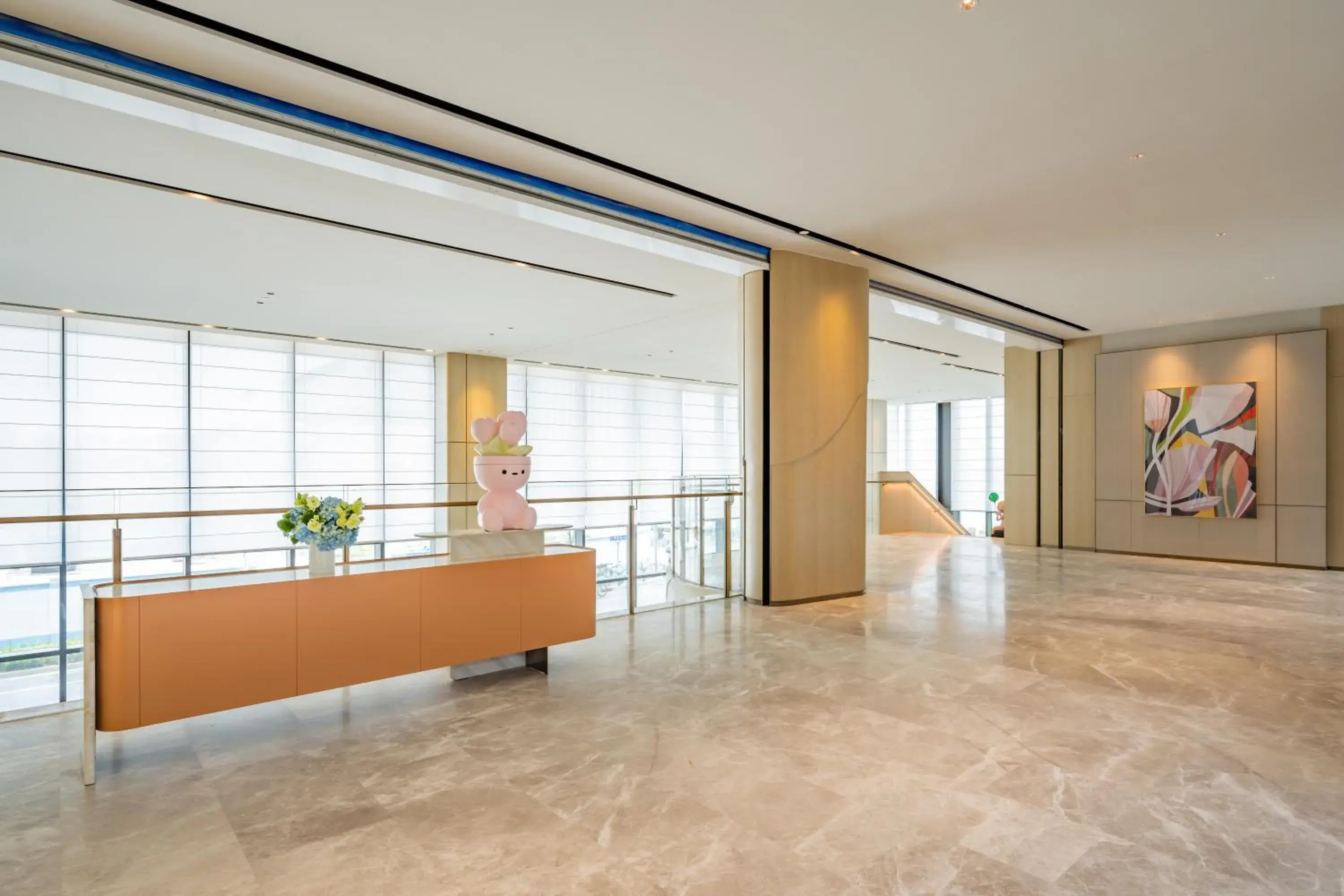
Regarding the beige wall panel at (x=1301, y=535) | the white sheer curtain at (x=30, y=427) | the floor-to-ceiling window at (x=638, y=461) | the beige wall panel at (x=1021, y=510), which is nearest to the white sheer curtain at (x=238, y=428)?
the white sheer curtain at (x=30, y=427)

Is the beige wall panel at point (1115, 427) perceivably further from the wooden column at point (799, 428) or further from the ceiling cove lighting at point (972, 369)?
the wooden column at point (799, 428)

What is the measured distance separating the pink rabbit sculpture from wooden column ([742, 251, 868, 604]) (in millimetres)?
3321

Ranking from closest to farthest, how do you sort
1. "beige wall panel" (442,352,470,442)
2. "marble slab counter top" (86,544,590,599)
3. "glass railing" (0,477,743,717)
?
"marble slab counter top" (86,544,590,599) < "glass railing" (0,477,743,717) < "beige wall panel" (442,352,470,442)

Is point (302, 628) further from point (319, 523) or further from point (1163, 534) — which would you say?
point (1163, 534)

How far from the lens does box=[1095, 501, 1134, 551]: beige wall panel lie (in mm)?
12227

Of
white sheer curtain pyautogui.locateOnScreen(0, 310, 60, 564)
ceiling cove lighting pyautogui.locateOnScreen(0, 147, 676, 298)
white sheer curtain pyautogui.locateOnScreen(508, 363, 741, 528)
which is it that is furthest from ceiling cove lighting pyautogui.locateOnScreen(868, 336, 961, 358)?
white sheer curtain pyautogui.locateOnScreen(0, 310, 60, 564)

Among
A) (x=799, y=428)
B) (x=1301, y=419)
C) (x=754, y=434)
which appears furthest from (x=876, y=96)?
(x=1301, y=419)

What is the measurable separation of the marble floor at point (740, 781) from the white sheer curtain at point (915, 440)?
19723 millimetres

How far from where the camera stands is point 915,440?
1012 inches

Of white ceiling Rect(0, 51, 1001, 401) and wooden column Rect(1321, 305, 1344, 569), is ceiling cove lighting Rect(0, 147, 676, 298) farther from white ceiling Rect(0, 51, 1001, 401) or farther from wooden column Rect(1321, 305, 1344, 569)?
wooden column Rect(1321, 305, 1344, 569)

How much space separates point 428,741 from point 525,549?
1.55 metres

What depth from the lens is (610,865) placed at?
2.63m

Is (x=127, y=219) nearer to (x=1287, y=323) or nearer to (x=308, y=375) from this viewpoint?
(x=308, y=375)

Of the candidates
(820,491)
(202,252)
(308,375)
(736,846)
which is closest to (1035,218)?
(820,491)
